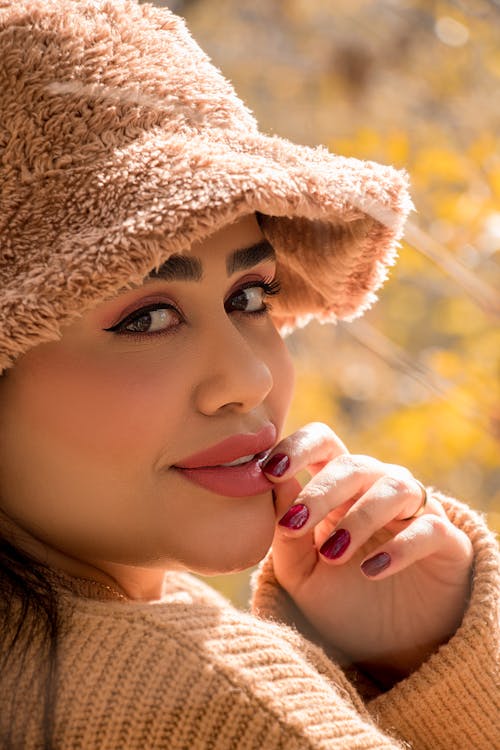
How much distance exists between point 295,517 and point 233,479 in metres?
0.13

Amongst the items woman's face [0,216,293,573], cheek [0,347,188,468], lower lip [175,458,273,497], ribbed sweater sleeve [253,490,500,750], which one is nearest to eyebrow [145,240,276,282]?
woman's face [0,216,293,573]

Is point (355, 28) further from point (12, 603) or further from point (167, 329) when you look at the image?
point (12, 603)

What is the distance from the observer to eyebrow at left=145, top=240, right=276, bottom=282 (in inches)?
43.4

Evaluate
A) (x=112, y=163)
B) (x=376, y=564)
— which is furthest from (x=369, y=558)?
(x=112, y=163)

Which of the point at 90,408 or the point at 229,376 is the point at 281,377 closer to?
the point at 229,376

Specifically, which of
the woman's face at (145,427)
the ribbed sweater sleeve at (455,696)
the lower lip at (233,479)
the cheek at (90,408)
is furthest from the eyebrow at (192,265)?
the ribbed sweater sleeve at (455,696)

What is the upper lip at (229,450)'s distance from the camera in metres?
1.14

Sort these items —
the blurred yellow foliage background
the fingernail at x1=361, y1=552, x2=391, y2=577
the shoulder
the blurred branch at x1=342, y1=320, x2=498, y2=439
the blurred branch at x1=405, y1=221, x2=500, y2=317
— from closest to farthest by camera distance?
the shoulder, the fingernail at x1=361, y1=552, x2=391, y2=577, the blurred branch at x1=405, y1=221, x2=500, y2=317, the blurred branch at x1=342, y1=320, x2=498, y2=439, the blurred yellow foliage background

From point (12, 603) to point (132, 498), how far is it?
17 centimetres

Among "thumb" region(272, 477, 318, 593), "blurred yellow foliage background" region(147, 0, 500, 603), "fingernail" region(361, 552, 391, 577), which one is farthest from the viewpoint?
"blurred yellow foliage background" region(147, 0, 500, 603)

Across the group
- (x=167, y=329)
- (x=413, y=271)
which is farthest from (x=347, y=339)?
(x=167, y=329)

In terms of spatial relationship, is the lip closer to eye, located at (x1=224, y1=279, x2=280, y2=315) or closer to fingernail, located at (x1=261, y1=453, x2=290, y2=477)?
fingernail, located at (x1=261, y1=453, x2=290, y2=477)

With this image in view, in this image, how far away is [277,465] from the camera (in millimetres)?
1258

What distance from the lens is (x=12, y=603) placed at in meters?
1.08
